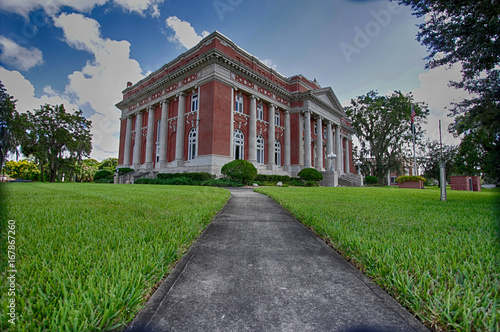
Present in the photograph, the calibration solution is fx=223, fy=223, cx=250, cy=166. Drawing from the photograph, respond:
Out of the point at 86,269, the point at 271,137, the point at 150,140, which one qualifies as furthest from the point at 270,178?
the point at 86,269

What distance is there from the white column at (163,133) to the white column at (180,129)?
2769 millimetres

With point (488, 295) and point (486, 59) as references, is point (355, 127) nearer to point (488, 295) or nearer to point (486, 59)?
point (486, 59)

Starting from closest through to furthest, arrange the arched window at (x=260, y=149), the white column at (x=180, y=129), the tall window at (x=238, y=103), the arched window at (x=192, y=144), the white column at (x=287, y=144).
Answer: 1. the white column at (x=180, y=129)
2. the arched window at (x=192, y=144)
3. the tall window at (x=238, y=103)
4. the arched window at (x=260, y=149)
5. the white column at (x=287, y=144)

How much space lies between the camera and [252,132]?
25266 millimetres

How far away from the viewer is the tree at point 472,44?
638 cm

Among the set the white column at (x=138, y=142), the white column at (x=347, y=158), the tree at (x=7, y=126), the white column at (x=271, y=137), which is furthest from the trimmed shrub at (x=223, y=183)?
the white column at (x=347, y=158)

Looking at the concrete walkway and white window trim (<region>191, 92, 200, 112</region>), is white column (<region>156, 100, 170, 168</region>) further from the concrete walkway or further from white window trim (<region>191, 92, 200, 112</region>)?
the concrete walkway

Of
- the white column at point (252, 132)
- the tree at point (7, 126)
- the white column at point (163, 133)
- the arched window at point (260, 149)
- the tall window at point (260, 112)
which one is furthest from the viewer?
the tall window at point (260, 112)

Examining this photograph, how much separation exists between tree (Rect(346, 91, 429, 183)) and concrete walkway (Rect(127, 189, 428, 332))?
A: 4352 centimetres

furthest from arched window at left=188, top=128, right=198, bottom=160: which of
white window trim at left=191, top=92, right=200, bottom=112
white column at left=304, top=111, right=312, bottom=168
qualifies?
white column at left=304, top=111, right=312, bottom=168

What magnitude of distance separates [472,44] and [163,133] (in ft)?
87.6

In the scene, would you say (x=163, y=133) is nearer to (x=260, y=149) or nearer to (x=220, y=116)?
(x=220, y=116)

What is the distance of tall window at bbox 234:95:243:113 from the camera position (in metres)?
25.2

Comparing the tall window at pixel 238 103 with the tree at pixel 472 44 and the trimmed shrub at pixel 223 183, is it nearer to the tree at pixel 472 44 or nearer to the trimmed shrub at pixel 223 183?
the trimmed shrub at pixel 223 183
